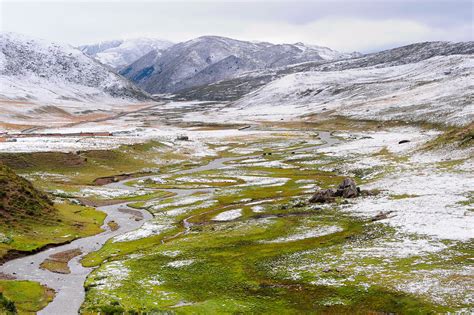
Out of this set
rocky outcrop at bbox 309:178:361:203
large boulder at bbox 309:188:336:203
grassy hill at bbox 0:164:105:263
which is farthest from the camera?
rocky outcrop at bbox 309:178:361:203

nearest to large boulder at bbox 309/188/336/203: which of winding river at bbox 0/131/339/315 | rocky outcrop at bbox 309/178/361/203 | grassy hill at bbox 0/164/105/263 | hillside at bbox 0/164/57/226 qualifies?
rocky outcrop at bbox 309/178/361/203

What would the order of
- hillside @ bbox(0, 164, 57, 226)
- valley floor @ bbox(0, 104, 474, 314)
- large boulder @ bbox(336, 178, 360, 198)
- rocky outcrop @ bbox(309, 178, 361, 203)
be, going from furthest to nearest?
large boulder @ bbox(336, 178, 360, 198) < rocky outcrop @ bbox(309, 178, 361, 203) < hillside @ bbox(0, 164, 57, 226) < valley floor @ bbox(0, 104, 474, 314)

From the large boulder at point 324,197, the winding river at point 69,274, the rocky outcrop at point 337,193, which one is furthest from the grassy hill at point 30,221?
the rocky outcrop at point 337,193

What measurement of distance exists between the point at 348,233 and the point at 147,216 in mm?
40472

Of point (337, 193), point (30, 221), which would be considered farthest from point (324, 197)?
point (30, 221)

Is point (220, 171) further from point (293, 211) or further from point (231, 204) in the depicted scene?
point (293, 211)

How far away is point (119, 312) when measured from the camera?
39281 mm

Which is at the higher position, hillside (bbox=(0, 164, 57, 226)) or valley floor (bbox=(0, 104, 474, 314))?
hillside (bbox=(0, 164, 57, 226))

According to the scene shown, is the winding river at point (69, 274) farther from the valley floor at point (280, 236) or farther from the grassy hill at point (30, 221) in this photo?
the grassy hill at point (30, 221)

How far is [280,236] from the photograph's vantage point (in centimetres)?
6200

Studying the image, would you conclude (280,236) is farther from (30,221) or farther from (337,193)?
(30,221)

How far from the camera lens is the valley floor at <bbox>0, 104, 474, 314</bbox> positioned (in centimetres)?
4006

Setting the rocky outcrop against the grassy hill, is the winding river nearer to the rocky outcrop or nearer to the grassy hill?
the grassy hill

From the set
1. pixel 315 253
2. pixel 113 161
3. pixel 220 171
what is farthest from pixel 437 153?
pixel 113 161
